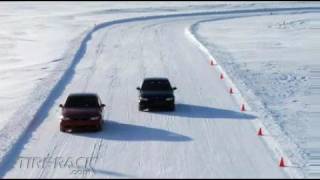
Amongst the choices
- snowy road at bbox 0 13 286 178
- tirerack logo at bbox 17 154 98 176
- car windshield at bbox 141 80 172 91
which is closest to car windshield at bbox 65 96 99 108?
snowy road at bbox 0 13 286 178

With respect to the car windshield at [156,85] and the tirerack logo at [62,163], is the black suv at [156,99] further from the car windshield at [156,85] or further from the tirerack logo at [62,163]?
the tirerack logo at [62,163]

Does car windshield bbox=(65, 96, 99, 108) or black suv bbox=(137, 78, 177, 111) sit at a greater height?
car windshield bbox=(65, 96, 99, 108)

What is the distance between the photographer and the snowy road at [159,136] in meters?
18.6

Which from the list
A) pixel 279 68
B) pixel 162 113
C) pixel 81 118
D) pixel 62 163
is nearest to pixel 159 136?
pixel 81 118

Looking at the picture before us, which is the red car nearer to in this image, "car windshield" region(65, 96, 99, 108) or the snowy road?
"car windshield" region(65, 96, 99, 108)

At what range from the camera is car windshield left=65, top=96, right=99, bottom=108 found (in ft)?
79.0

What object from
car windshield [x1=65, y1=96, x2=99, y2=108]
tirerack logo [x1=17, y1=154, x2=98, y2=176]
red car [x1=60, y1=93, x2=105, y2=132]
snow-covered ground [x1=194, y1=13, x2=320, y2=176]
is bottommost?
snow-covered ground [x1=194, y1=13, x2=320, y2=176]

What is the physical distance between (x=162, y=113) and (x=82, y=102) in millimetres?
3877

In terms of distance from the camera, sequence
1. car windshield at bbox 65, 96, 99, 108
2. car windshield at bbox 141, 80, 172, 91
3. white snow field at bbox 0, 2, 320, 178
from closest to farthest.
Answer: white snow field at bbox 0, 2, 320, 178
car windshield at bbox 65, 96, 99, 108
car windshield at bbox 141, 80, 172, 91

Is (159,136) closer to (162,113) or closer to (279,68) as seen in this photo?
(162,113)

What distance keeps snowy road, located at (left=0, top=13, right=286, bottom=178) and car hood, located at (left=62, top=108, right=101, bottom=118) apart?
2.33 ft

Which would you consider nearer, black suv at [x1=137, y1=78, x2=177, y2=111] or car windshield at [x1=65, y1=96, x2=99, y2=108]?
car windshield at [x1=65, y1=96, x2=99, y2=108]

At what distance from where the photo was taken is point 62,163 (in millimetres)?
19188

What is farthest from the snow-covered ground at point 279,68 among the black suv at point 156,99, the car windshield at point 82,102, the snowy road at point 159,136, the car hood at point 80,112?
the car windshield at point 82,102
